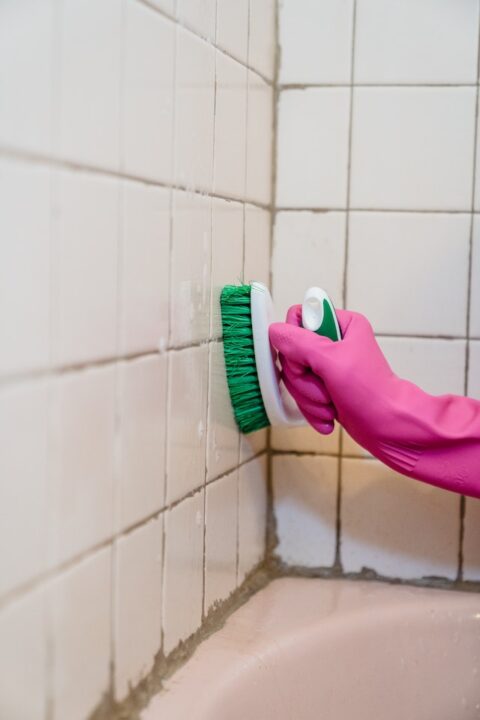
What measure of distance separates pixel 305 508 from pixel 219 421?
27 cm

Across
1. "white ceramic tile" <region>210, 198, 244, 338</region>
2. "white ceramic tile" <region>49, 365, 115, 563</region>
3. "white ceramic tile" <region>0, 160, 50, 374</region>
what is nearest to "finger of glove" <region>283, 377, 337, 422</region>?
"white ceramic tile" <region>210, 198, 244, 338</region>

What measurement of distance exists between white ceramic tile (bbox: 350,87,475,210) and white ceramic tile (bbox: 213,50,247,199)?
178mm

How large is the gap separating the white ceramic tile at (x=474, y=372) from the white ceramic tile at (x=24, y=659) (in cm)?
67

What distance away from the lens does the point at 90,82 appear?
2.19ft

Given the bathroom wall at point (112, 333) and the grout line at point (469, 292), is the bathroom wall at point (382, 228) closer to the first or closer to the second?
the grout line at point (469, 292)

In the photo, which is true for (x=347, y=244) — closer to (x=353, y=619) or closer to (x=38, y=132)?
(x=353, y=619)

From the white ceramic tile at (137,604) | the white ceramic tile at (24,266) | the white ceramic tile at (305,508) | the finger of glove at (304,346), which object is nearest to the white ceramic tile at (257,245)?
the finger of glove at (304,346)

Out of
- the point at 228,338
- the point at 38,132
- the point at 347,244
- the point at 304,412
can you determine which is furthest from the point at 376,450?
the point at 38,132

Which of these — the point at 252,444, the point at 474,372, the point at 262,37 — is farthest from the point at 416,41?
the point at 252,444

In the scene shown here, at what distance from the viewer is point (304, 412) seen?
1010mm

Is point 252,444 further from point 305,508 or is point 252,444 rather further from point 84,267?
point 84,267

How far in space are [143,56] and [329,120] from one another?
1.47ft

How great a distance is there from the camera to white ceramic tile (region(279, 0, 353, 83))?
1151mm

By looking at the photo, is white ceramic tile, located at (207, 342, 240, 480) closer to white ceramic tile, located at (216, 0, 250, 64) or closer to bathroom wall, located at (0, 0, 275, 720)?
bathroom wall, located at (0, 0, 275, 720)
